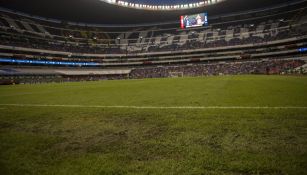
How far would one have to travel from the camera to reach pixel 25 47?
2228 inches

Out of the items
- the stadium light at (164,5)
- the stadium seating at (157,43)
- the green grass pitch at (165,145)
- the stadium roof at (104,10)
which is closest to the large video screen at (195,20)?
the stadium roof at (104,10)

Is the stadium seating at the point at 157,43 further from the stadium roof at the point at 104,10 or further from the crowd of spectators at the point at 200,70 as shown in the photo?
the stadium roof at the point at 104,10

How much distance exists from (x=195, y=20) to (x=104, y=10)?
31.3 m

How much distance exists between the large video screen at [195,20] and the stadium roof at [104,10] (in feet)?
9.65

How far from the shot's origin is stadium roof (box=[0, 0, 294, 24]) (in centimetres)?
6072

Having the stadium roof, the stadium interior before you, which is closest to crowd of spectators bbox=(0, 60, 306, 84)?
the stadium interior

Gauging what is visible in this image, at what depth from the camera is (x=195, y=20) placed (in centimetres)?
7062

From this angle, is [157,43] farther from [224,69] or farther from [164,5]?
[224,69]

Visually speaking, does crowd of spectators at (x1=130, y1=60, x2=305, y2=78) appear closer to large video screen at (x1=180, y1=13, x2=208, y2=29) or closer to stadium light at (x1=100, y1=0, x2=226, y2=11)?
large video screen at (x1=180, y1=13, x2=208, y2=29)

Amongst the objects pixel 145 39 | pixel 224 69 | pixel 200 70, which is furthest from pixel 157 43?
pixel 224 69

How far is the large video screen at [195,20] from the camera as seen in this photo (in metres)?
69.8

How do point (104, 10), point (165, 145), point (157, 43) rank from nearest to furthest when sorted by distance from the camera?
point (165, 145)
point (104, 10)
point (157, 43)

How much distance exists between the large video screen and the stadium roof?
2941mm

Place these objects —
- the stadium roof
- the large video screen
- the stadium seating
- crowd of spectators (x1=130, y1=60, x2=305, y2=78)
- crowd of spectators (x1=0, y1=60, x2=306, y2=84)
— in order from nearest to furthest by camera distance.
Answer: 1. crowd of spectators (x1=0, y1=60, x2=306, y2=84)
2. crowd of spectators (x1=130, y1=60, x2=305, y2=78)
3. the stadium seating
4. the stadium roof
5. the large video screen
